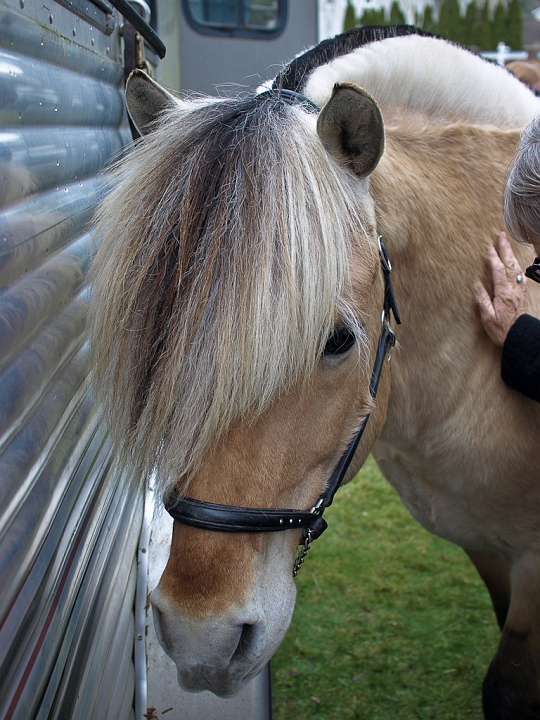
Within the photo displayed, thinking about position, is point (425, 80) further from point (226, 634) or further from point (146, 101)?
point (226, 634)

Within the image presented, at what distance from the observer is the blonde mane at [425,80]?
187cm

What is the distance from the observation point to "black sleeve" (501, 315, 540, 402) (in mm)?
1722

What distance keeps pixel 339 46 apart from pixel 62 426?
1500 mm

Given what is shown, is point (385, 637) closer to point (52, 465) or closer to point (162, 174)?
point (52, 465)

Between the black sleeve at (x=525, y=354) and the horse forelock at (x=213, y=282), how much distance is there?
0.65 metres

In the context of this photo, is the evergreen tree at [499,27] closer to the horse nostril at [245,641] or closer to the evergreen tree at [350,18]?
the evergreen tree at [350,18]

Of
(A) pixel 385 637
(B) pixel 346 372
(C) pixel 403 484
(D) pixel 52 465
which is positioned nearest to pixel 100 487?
(D) pixel 52 465

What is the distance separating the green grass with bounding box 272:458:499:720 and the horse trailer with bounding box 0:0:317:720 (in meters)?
0.72

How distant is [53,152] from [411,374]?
3.59 feet

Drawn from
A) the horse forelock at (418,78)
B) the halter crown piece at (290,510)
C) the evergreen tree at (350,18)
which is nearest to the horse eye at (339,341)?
the halter crown piece at (290,510)

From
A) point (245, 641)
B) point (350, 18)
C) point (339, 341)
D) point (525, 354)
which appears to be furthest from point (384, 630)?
point (350, 18)

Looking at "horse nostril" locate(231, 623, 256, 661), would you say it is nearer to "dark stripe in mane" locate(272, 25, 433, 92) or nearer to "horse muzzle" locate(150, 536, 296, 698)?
"horse muzzle" locate(150, 536, 296, 698)

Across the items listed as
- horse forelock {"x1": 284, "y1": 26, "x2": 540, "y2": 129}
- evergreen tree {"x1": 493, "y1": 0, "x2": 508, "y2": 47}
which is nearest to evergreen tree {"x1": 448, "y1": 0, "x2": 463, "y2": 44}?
evergreen tree {"x1": 493, "y1": 0, "x2": 508, "y2": 47}

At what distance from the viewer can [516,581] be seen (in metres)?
2.03
